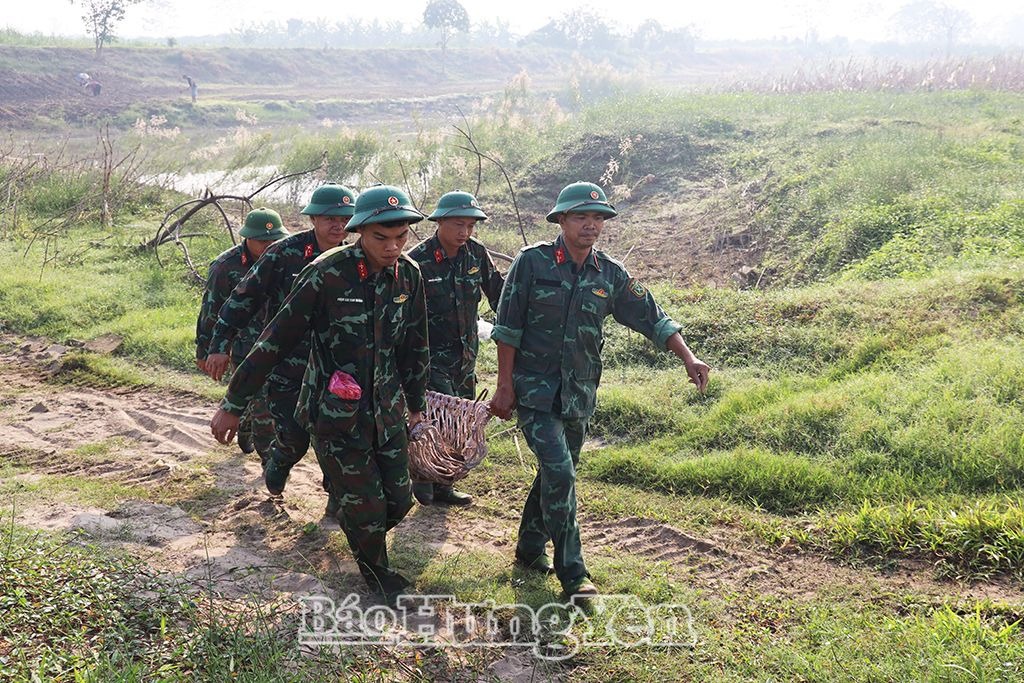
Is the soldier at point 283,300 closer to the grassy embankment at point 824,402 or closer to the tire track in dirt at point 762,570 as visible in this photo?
the grassy embankment at point 824,402

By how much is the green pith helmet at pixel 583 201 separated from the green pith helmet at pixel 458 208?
0.99 metres

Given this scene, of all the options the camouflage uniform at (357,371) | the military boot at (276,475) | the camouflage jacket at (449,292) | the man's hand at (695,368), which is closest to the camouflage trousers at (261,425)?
the military boot at (276,475)

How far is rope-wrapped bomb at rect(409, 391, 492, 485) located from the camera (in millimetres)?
4477

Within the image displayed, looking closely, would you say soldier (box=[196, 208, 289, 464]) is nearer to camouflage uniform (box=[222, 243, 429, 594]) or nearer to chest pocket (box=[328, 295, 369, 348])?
camouflage uniform (box=[222, 243, 429, 594])

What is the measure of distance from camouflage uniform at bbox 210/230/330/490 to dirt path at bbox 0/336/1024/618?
49cm

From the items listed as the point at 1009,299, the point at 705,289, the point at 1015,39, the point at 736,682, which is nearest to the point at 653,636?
the point at 736,682

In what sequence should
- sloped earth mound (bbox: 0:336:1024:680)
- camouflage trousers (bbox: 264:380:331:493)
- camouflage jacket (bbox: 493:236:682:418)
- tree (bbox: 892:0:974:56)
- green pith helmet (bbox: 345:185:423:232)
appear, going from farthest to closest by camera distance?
1. tree (bbox: 892:0:974:56)
2. camouflage trousers (bbox: 264:380:331:493)
3. sloped earth mound (bbox: 0:336:1024:680)
4. camouflage jacket (bbox: 493:236:682:418)
5. green pith helmet (bbox: 345:185:423:232)

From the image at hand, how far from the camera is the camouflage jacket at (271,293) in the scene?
15.5ft

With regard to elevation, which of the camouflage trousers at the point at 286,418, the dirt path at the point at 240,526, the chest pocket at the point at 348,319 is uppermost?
the chest pocket at the point at 348,319

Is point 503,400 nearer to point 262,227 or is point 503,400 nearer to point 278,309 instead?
point 278,309

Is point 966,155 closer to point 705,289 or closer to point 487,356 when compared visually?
point 705,289

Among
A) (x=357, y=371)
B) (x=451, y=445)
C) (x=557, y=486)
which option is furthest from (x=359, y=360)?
(x=557, y=486)

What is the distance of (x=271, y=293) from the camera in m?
4.85

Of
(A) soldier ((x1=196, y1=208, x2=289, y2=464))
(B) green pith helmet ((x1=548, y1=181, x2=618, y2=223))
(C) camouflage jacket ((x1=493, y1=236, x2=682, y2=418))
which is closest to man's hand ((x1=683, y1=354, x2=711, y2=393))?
(C) camouflage jacket ((x1=493, y1=236, x2=682, y2=418))
